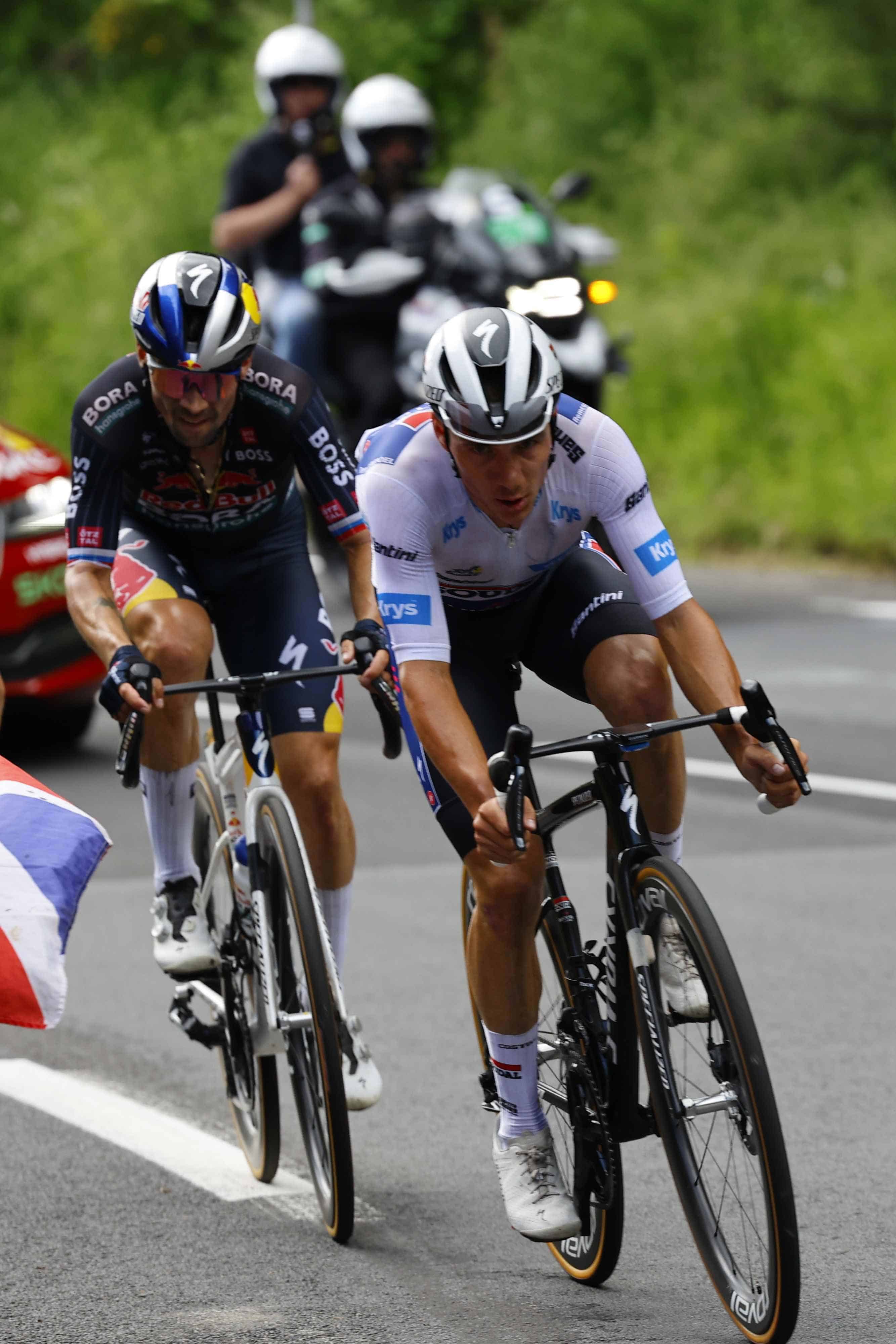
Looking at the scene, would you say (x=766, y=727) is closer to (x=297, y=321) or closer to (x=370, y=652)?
(x=370, y=652)

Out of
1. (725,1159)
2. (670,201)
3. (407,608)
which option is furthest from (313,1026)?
(670,201)

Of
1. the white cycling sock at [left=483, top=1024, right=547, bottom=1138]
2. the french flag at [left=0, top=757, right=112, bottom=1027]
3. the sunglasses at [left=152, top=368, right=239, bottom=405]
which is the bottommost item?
the white cycling sock at [left=483, top=1024, right=547, bottom=1138]

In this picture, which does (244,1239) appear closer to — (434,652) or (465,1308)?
(465,1308)

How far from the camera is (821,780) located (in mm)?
9930

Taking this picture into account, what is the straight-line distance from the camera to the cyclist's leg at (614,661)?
4.60 meters

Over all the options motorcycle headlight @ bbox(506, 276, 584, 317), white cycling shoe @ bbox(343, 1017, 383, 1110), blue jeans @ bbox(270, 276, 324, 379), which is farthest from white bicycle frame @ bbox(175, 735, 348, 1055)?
blue jeans @ bbox(270, 276, 324, 379)

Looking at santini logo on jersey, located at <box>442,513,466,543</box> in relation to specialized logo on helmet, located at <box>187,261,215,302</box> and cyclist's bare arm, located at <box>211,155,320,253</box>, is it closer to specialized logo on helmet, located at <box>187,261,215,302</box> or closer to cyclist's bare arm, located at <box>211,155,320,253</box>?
specialized logo on helmet, located at <box>187,261,215,302</box>

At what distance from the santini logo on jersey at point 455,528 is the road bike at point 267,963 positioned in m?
0.63

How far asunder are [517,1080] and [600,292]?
9996 mm

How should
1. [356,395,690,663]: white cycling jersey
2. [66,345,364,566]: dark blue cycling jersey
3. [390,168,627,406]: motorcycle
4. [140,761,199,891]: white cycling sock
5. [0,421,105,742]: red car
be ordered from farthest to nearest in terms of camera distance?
[390,168,627,406]: motorcycle, [0,421,105,742]: red car, [140,761,199,891]: white cycling sock, [66,345,364,566]: dark blue cycling jersey, [356,395,690,663]: white cycling jersey

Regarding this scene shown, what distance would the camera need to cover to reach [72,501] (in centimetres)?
548

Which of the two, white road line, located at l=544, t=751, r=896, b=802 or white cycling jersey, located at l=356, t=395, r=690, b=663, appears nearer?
white cycling jersey, located at l=356, t=395, r=690, b=663

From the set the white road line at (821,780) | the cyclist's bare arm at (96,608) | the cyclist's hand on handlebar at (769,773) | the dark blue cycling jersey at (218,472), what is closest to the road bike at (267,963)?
the cyclist's bare arm at (96,608)

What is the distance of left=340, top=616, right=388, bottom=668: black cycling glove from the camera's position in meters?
5.17
